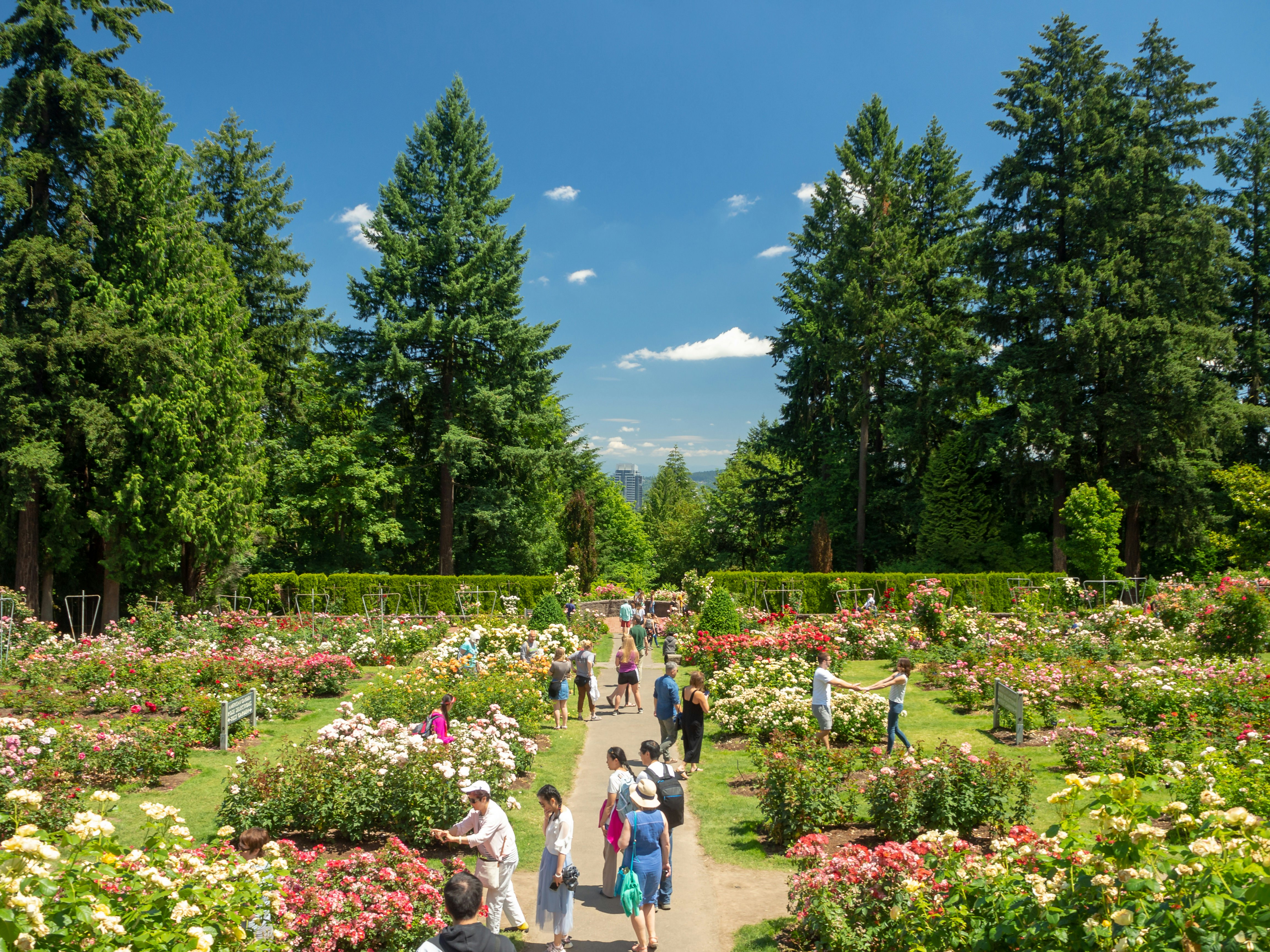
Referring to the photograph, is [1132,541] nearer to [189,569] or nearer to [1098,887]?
[1098,887]

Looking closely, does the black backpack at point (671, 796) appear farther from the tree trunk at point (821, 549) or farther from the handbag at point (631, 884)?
the tree trunk at point (821, 549)

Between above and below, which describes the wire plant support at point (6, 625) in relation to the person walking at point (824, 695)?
above

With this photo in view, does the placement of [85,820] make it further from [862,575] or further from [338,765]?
[862,575]

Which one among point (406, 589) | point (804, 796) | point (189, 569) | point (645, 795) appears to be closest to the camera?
point (645, 795)

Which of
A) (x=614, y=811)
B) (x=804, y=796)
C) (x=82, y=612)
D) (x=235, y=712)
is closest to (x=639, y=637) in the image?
(x=235, y=712)

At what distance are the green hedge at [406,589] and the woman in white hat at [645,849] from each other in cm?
1985

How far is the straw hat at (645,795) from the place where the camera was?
606 centimetres

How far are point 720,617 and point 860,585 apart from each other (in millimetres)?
8828

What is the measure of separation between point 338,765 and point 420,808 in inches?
39.7

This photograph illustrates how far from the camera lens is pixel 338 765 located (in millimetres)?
8031

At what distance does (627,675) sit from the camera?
1404 centimetres

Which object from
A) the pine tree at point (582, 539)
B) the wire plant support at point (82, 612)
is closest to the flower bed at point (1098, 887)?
the wire plant support at point (82, 612)

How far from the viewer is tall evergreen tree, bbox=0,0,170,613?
2052cm

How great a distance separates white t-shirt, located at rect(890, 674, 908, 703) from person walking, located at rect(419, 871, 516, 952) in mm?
7594
